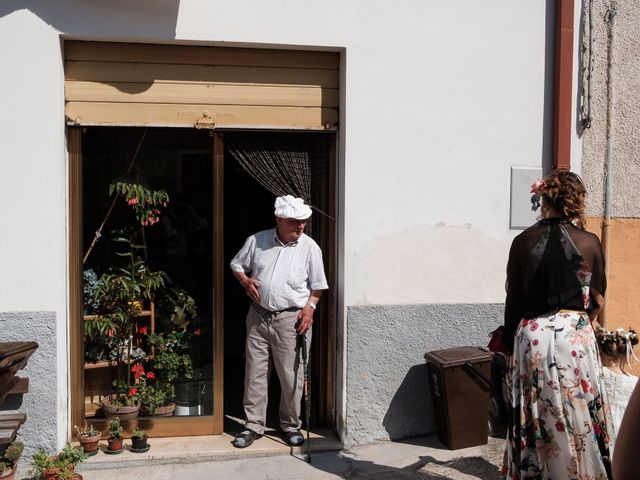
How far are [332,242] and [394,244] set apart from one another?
1.63ft

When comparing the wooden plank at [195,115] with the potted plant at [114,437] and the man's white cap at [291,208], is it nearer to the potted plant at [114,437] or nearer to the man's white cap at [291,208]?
the man's white cap at [291,208]

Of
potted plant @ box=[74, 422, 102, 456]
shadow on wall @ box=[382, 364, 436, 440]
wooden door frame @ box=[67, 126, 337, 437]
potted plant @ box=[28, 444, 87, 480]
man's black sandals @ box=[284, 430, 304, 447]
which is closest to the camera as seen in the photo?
potted plant @ box=[28, 444, 87, 480]

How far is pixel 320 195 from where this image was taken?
620 centimetres

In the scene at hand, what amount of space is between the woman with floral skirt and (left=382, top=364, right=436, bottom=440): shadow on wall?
1.53 m

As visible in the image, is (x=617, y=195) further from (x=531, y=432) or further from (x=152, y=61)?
(x=152, y=61)

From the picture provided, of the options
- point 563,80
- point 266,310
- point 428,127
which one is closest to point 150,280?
point 266,310

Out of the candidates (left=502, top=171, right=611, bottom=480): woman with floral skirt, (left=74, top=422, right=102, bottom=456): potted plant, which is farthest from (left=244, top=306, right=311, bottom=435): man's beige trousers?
(left=502, top=171, right=611, bottom=480): woman with floral skirt

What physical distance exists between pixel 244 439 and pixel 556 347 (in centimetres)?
256

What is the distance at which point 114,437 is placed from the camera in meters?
5.71

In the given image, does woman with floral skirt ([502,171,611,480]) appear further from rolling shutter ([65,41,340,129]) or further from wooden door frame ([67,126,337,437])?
rolling shutter ([65,41,340,129])

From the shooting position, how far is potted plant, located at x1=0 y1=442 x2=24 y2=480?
16.5 ft

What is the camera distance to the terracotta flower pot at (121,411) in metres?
5.87

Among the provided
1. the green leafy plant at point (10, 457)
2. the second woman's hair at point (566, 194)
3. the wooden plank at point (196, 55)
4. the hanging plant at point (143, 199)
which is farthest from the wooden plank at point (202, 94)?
the green leafy plant at point (10, 457)

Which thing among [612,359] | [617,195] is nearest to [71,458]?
[612,359]
